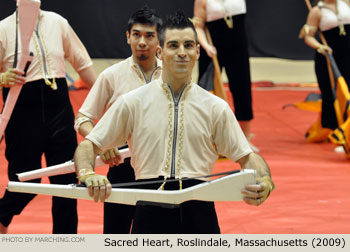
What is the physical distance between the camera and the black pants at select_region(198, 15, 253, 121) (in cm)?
612

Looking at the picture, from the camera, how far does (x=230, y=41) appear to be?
20.2ft

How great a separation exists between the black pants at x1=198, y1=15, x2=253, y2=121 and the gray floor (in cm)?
407

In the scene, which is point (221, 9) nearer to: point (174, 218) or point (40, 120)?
point (40, 120)

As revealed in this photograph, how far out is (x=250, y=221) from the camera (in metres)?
4.49

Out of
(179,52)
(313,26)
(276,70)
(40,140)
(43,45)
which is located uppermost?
(179,52)

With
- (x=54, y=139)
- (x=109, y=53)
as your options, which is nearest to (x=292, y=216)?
(x=54, y=139)

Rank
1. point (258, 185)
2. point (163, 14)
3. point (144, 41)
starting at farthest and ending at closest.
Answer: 1. point (163, 14)
2. point (144, 41)
3. point (258, 185)

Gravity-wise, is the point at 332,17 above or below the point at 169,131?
above

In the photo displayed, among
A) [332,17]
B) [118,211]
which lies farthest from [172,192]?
[332,17]

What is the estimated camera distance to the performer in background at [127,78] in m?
3.36

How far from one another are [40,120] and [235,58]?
2.65 m

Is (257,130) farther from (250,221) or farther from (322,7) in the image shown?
(250,221)

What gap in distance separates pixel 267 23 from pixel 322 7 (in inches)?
198

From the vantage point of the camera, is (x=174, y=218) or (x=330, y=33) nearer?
(x=174, y=218)
